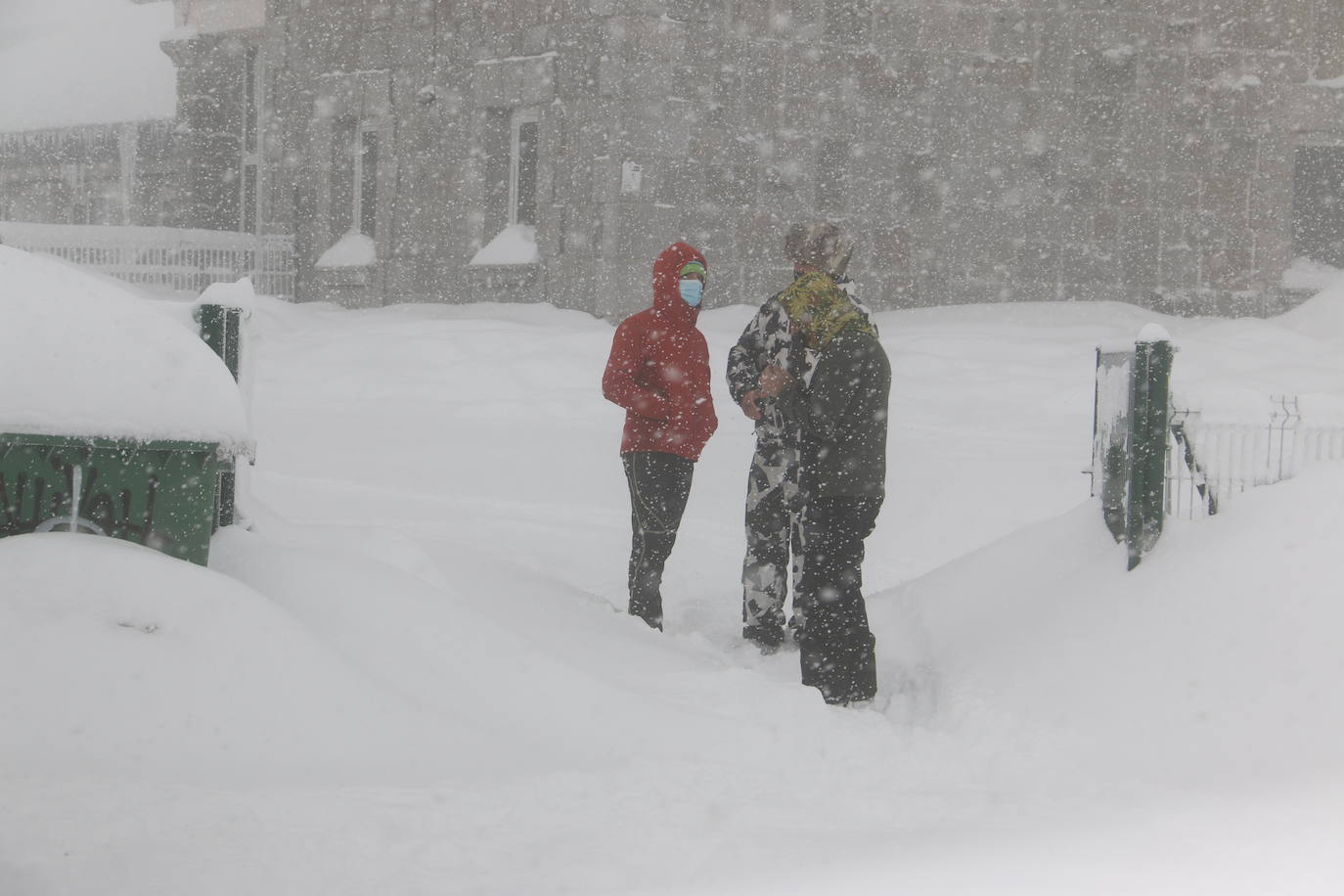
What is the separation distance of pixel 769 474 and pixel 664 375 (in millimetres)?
619

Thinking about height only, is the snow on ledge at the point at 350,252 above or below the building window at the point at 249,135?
below

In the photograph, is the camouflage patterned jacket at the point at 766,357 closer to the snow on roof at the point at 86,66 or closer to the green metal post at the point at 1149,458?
the green metal post at the point at 1149,458

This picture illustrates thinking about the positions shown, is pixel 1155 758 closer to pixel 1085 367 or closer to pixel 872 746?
pixel 872 746

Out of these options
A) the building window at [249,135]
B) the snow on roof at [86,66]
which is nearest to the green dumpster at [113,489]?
the building window at [249,135]

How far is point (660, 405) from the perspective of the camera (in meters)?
6.18

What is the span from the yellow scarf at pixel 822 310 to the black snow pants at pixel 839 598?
2.04ft

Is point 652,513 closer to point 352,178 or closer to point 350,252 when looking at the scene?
point 350,252

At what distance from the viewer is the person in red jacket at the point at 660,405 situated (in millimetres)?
6207

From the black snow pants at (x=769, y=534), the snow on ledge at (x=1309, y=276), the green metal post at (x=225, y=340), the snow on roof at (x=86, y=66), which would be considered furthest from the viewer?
the snow on roof at (x=86, y=66)

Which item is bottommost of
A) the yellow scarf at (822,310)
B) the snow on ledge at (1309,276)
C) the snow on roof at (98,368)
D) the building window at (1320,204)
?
the snow on roof at (98,368)

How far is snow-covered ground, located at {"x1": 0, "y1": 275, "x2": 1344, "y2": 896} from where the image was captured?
334 cm

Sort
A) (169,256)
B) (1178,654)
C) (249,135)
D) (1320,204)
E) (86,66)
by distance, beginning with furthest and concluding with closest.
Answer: (86,66) < (249,135) < (169,256) < (1320,204) < (1178,654)

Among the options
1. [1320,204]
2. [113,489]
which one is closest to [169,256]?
[1320,204]

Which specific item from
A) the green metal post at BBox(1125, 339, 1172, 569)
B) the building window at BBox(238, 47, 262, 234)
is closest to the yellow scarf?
the green metal post at BBox(1125, 339, 1172, 569)
